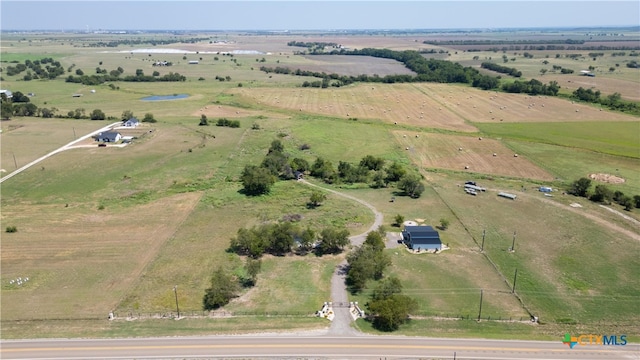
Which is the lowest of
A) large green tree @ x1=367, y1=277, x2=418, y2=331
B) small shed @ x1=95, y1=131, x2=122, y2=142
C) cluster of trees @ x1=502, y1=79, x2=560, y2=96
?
large green tree @ x1=367, y1=277, x2=418, y2=331

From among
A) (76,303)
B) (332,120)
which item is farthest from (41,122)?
(76,303)

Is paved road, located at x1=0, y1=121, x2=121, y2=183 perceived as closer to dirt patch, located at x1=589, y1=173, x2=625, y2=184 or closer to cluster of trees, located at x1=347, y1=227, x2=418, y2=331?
cluster of trees, located at x1=347, y1=227, x2=418, y2=331

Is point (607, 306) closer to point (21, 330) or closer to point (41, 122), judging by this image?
point (21, 330)

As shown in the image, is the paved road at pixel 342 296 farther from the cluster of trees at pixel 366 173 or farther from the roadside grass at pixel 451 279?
the cluster of trees at pixel 366 173

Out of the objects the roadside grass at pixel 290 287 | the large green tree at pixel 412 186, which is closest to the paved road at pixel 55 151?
the roadside grass at pixel 290 287

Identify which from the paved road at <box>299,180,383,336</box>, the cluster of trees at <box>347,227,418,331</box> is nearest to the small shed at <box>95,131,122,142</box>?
the paved road at <box>299,180,383,336</box>

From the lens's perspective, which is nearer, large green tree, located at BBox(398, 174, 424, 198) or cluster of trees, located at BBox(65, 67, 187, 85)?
large green tree, located at BBox(398, 174, 424, 198)

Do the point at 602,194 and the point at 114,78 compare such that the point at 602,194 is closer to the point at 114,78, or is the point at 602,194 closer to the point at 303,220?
the point at 303,220
